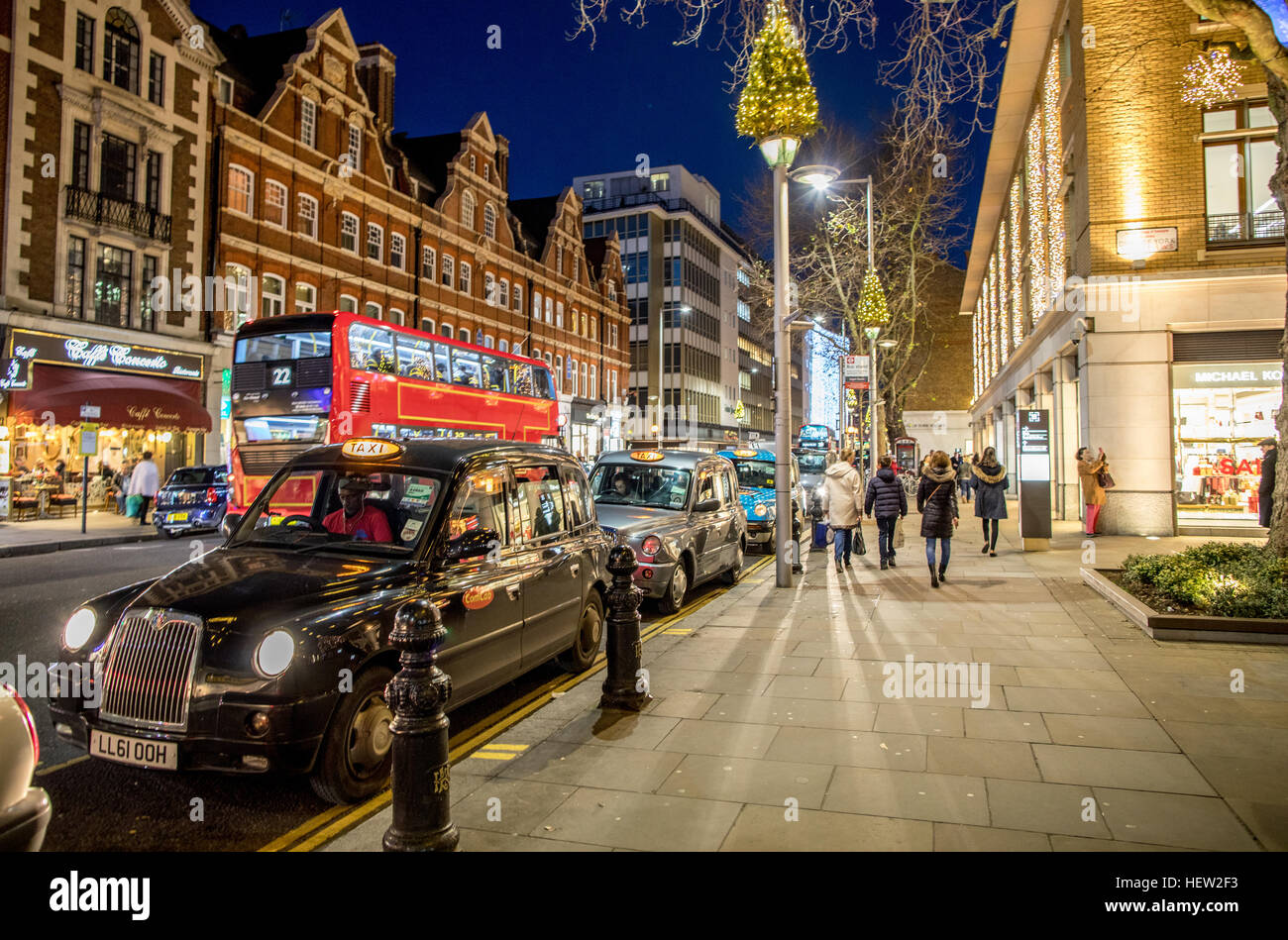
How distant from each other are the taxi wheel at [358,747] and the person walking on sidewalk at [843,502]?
9.63 m

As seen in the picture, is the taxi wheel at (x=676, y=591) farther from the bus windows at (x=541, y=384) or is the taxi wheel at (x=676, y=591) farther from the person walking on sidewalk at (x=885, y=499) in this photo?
the bus windows at (x=541, y=384)

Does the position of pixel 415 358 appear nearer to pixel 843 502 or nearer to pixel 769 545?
pixel 769 545

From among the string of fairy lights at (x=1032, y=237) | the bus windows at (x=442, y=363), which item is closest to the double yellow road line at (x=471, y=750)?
the bus windows at (x=442, y=363)

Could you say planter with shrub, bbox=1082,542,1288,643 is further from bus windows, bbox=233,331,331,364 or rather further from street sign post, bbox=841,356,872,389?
street sign post, bbox=841,356,872,389

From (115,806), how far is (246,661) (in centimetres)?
119

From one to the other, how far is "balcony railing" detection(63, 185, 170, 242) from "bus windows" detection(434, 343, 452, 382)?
13.4 metres

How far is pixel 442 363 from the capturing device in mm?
17516

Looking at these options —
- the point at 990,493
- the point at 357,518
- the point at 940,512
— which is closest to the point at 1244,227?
the point at 990,493

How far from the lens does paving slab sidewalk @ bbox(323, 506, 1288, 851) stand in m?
3.67

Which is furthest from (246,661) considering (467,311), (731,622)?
(467,311)

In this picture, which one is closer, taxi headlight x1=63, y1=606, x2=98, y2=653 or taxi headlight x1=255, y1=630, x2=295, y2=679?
taxi headlight x1=255, y1=630, x2=295, y2=679

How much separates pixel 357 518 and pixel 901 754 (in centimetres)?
370

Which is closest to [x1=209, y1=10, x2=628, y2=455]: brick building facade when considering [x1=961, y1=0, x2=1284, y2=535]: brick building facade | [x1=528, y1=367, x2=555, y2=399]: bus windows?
[x1=528, y1=367, x2=555, y2=399]: bus windows

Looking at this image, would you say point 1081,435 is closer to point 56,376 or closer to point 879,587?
point 879,587
